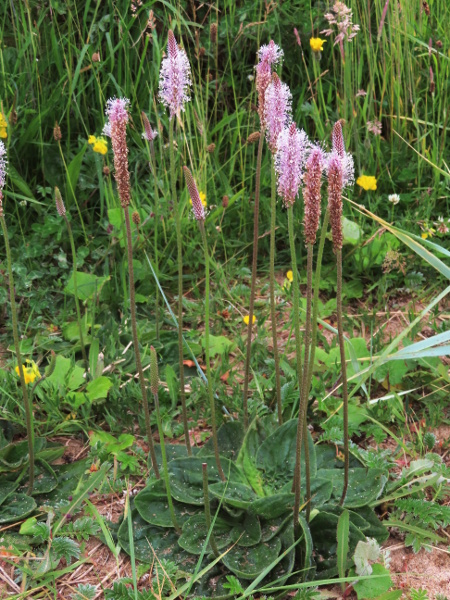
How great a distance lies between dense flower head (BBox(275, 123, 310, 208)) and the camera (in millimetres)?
1387

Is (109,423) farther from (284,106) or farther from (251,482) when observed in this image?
(284,106)

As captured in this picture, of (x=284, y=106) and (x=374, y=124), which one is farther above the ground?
(x=284, y=106)

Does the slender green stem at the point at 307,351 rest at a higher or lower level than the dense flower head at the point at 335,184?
lower

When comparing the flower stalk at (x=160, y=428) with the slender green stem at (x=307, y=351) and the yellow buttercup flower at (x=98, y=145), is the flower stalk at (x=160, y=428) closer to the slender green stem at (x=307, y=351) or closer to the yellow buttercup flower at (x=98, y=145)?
the slender green stem at (x=307, y=351)

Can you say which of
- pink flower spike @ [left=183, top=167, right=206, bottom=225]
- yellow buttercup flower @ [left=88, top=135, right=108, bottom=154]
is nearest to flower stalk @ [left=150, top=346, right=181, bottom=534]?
pink flower spike @ [left=183, top=167, right=206, bottom=225]

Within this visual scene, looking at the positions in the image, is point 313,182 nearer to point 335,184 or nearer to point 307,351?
point 335,184

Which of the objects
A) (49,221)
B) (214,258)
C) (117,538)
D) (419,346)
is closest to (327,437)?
(419,346)

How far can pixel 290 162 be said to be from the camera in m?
1.40

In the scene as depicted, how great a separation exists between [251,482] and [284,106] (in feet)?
3.05

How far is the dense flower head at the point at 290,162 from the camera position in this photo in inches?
54.6

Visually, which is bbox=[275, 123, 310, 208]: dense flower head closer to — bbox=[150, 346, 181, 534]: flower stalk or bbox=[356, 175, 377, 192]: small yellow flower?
bbox=[150, 346, 181, 534]: flower stalk

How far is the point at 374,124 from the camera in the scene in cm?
300

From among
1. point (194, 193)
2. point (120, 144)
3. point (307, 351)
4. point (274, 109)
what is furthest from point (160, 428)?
point (274, 109)

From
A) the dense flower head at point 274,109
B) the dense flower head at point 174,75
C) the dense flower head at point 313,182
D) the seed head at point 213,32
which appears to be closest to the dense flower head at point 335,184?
the dense flower head at point 313,182
